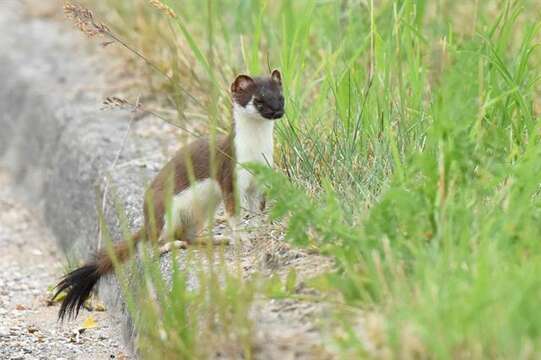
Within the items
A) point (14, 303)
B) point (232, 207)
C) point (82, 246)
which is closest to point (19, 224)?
point (82, 246)

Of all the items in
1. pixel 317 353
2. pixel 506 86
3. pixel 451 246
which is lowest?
pixel 317 353

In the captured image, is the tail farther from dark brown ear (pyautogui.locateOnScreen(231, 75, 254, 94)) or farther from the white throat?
dark brown ear (pyautogui.locateOnScreen(231, 75, 254, 94))

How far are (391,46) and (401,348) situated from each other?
190cm

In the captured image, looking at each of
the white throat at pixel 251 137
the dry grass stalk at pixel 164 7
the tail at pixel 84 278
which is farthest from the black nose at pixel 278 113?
the tail at pixel 84 278

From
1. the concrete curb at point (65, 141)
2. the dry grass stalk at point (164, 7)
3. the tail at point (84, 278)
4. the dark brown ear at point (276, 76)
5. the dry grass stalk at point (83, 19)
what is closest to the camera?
the dry grass stalk at point (83, 19)

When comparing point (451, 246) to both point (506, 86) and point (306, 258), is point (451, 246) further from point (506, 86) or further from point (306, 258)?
point (506, 86)

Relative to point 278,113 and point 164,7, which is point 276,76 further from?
point 164,7

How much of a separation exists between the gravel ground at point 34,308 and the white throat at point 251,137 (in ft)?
2.66

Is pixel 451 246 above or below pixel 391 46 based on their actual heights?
below

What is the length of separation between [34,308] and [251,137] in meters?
1.16

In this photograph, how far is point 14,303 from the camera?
15.7 feet

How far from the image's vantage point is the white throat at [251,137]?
4.26 meters

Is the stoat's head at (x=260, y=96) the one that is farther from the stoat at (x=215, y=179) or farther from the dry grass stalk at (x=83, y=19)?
the dry grass stalk at (x=83, y=19)

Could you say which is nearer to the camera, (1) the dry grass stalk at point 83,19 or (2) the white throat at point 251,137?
(1) the dry grass stalk at point 83,19
